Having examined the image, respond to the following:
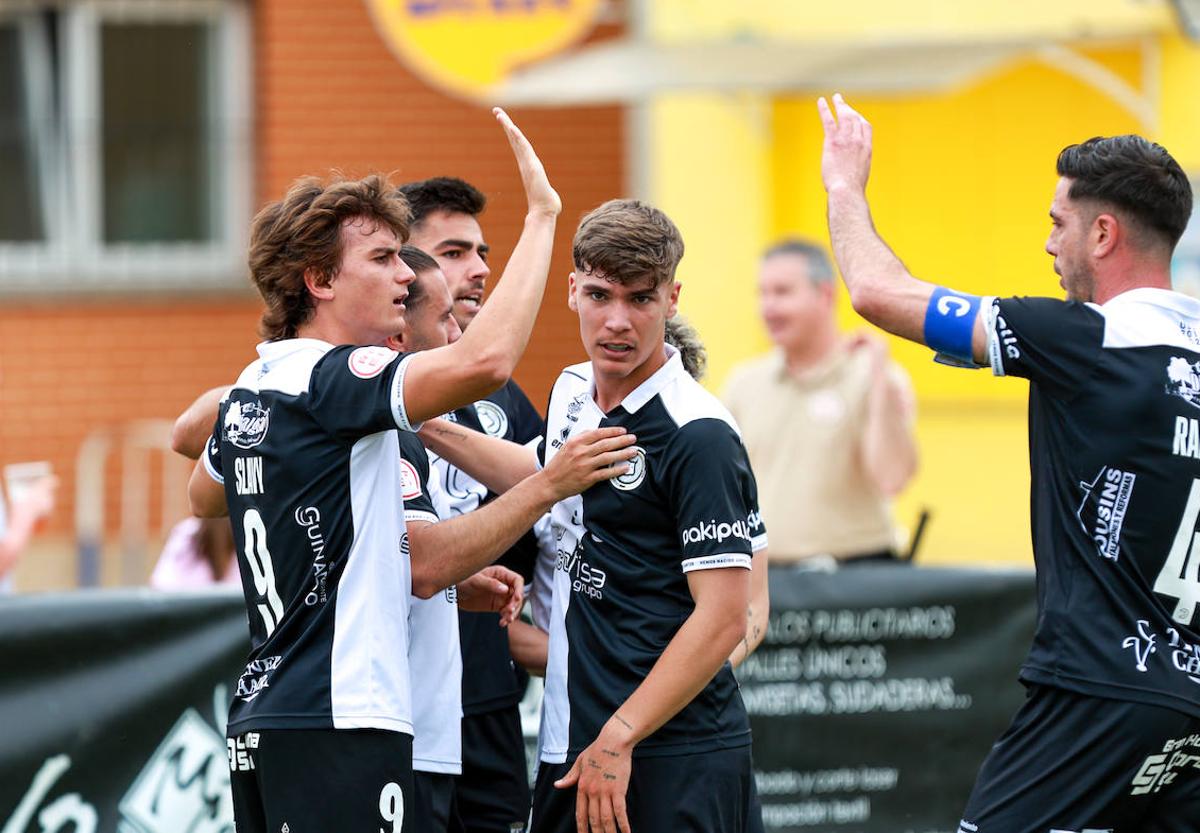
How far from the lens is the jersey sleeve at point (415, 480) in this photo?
409 cm

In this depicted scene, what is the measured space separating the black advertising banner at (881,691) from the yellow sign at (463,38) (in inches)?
159

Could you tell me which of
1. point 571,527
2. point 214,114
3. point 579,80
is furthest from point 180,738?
point 214,114

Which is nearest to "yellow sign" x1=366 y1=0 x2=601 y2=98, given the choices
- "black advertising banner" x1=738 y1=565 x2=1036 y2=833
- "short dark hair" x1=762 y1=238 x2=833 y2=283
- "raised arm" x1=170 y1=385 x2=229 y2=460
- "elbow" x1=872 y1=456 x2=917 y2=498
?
"short dark hair" x1=762 y1=238 x2=833 y2=283

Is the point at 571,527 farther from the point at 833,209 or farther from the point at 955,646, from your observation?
the point at 955,646

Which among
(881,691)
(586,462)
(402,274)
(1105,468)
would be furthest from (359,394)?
(881,691)

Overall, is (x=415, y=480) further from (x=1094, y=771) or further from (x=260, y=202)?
(x=260, y=202)

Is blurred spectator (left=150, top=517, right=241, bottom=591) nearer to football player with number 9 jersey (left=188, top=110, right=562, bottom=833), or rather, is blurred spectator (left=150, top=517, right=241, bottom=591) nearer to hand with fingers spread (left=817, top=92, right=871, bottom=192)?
football player with number 9 jersey (left=188, top=110, right=562, bottom=833)

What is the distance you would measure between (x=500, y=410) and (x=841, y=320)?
22.6 ft

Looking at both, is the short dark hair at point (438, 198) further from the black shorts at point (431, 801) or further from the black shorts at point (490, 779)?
the black shorts at point (431, 801)

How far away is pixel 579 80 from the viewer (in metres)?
9.77

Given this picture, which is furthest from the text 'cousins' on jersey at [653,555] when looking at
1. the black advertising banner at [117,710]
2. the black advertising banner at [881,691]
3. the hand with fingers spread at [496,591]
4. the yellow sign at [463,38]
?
the yellow sign at [463,38]

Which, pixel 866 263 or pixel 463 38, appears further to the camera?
pixel 463 38

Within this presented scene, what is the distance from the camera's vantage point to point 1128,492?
4.05 m

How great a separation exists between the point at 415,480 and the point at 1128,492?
1.69 metres
